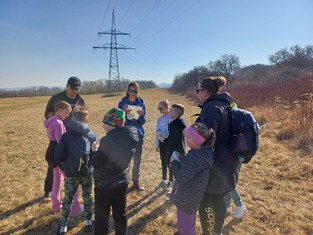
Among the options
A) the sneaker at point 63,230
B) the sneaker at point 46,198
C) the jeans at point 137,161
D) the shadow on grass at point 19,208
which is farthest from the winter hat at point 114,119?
the shadow on grass at point 19,208

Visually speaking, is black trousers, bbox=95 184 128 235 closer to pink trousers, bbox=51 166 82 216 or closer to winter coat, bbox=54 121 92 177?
winter coat, bbox=54 121 92 177

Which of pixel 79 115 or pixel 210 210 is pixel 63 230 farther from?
pixel 210 210

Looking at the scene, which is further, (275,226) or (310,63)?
(310,63)

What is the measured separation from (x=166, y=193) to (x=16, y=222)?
2557 millimetres

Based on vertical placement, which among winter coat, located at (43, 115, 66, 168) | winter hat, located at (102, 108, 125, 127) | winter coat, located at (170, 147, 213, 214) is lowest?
winter coat, located at (170, 147, 213, 214)

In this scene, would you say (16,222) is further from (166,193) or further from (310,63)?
(310,63)

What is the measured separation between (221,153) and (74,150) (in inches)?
70.8

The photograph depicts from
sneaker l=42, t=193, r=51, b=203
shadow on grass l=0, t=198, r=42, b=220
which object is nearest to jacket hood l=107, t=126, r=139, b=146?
sneaker l=42, t=193, r=51, b=203

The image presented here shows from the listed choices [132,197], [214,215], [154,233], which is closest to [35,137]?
[132,197]

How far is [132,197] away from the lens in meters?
4.34

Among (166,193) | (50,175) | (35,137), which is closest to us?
(50,175)

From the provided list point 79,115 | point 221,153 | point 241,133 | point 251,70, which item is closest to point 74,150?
point 79,115

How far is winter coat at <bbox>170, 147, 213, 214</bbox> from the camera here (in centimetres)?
222

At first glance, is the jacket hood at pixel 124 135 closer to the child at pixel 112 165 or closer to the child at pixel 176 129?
the child at pixel 112 165
